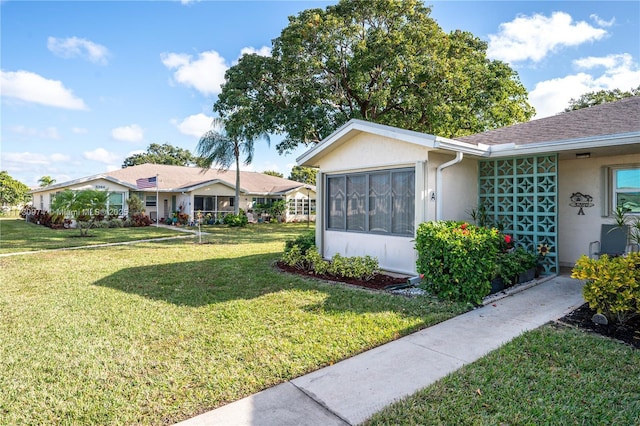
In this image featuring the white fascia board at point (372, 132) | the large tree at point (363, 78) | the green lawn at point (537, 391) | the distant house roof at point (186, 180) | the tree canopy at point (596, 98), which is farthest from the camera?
the distant house roof at point (186, 180)

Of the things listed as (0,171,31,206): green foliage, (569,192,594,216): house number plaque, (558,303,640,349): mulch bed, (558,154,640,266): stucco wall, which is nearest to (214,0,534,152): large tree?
(558,154,640,266): stucco wall

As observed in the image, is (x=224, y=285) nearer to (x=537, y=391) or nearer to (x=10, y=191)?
(x=537, y=391)

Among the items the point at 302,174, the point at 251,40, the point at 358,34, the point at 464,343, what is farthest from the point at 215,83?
the point at 302,174

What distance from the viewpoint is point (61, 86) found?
707 inches

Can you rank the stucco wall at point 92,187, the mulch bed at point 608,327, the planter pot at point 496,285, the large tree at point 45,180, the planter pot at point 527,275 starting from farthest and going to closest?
the large tree at point 45,180
the stucco wall at point 92,187
the planter pot at point 527,275
the planter pot at point 496,285
the mulch bed at point 608,327

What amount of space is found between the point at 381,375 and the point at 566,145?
5751 mm

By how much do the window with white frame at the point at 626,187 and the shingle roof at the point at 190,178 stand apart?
23.4 metres

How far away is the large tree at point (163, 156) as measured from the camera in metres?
58.2

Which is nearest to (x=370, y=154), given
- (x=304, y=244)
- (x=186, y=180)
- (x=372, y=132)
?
(x=372, y=132)

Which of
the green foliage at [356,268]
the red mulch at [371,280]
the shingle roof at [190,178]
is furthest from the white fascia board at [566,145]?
the shingle roof at [190,178]

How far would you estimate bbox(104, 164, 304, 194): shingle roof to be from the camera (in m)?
26.8

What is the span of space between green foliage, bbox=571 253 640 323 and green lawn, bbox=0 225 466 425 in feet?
5.67

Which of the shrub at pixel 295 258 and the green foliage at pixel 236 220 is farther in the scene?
the green foliage at pixel 236 220

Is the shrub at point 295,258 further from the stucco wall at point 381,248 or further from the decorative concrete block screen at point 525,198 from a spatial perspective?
the decorative concrete block screen at point 525,198
